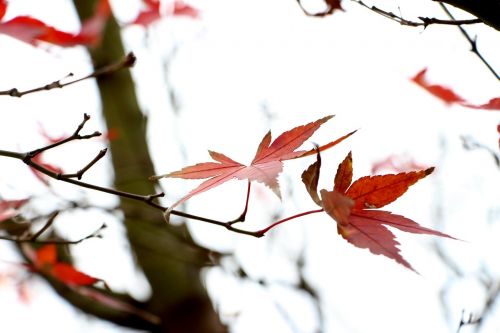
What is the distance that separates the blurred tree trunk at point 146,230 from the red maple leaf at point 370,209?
0.87 m

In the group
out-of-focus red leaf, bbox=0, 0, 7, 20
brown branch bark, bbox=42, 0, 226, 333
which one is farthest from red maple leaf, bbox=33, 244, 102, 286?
out-of-focus red leaf, bbox=0, 0, 7, 20

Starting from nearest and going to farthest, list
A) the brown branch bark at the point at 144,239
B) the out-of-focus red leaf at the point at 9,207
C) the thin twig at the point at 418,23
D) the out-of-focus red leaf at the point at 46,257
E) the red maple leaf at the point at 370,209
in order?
Result: the red maple leaf at the point at 370,209, the thin twig at the point at 418,23, the out-of-focus red leaf at the point at 9,207, the out-of-focus red leaf at the point at 46,257, the brown branch bark at the point at 144,239

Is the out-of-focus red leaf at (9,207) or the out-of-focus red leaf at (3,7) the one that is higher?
the out-of-focus red leaf at (3,7)

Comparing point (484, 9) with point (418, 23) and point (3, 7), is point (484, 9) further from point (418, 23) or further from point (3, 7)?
point (3, 7)

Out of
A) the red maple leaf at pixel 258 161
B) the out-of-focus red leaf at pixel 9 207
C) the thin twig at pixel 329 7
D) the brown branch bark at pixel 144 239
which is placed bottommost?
the brown branch bark at pixel 144 239

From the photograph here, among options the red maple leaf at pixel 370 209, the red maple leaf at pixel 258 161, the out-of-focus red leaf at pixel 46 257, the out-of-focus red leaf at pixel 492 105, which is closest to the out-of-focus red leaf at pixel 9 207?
the out-of-focus red leaf at pixel 46 257

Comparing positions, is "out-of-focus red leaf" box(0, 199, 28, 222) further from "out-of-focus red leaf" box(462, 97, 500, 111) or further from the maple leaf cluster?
"out-of-focus red leaf" box(462, 97, 500, 111)

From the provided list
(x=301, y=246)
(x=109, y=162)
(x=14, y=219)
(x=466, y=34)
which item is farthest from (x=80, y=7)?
(x=466, y=34)

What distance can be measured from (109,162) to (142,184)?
150 millimetres

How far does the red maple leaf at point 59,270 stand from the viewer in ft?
2.77

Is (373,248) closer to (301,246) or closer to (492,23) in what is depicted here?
(492,23)

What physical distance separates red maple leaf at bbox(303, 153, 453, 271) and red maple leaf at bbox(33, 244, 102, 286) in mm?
417

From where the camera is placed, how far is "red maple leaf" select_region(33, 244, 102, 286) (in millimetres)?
844

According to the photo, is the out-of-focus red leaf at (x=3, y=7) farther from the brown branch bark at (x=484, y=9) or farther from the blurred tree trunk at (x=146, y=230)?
the blurred tree trunk at (x=146, y=230)
